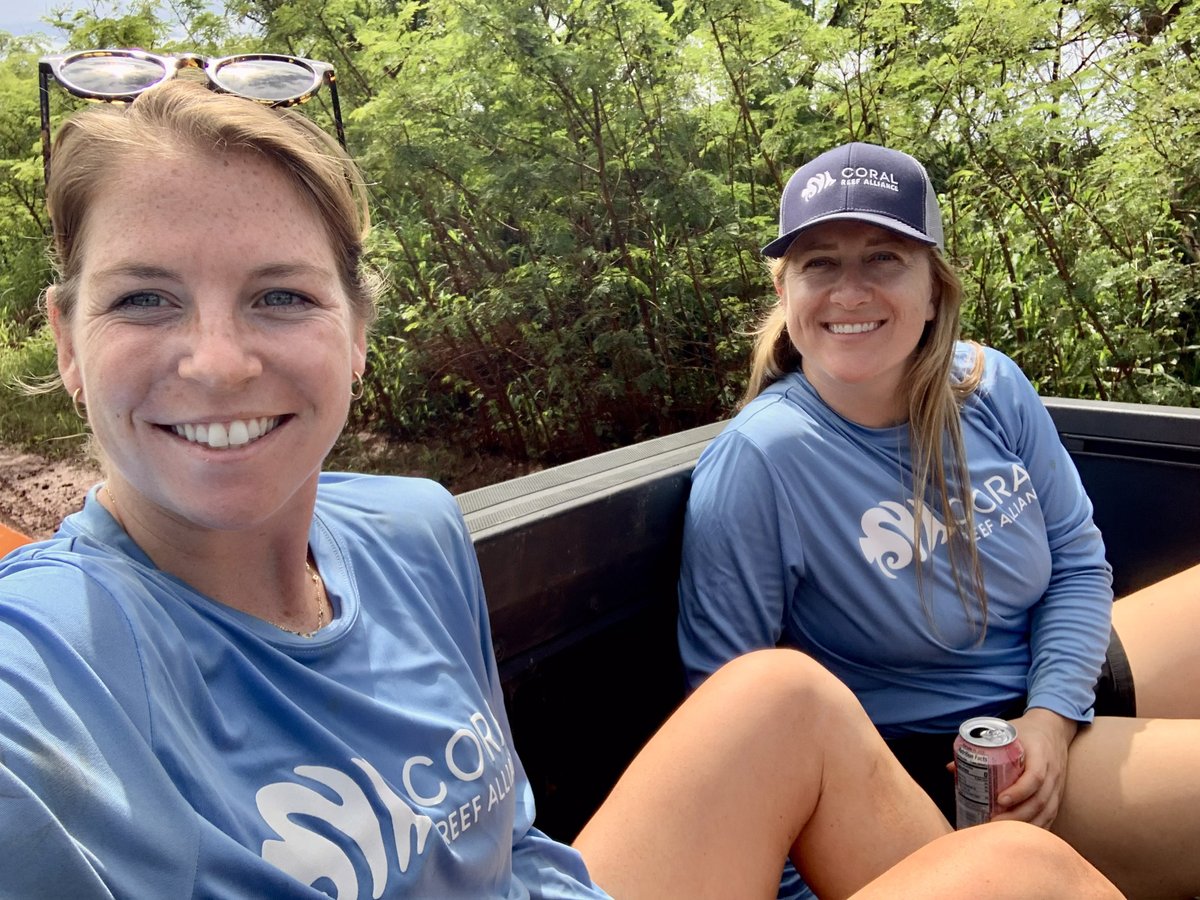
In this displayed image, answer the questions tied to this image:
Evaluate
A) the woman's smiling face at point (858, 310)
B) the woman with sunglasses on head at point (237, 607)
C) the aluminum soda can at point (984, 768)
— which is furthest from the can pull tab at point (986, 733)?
the woman's smiling face at point (858, 310)

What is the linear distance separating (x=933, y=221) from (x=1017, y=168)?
1891mm

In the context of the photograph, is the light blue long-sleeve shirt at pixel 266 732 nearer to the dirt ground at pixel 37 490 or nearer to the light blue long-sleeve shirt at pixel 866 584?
the light blue long-sleeve shirt at pixel 866 584

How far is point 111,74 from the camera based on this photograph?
1148 mm

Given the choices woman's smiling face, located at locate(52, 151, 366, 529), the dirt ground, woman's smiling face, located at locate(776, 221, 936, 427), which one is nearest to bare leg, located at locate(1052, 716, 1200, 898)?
woman's smiling face, located at locate(776, 221, 936, 427)

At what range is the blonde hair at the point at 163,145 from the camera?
104 cm

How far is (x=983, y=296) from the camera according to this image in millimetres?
4020

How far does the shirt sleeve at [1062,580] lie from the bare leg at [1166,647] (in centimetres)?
13

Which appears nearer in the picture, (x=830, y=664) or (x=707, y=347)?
(x=830, y=664)

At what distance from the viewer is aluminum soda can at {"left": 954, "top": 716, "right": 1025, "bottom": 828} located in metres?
1.71

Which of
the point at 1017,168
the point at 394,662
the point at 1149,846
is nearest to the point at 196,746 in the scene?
the point at 394,662

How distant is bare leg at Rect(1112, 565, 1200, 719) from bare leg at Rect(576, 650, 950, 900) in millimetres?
745

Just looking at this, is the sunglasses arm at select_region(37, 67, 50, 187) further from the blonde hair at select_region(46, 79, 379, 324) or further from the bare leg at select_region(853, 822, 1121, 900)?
the bare leg at select_region(853, 822, 1121, 900)

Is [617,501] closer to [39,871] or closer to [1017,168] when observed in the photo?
[39,871]

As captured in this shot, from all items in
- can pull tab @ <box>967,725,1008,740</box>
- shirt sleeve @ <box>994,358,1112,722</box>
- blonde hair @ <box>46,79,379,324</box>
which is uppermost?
blonde hair @ <box>46,79,379,324</box>
